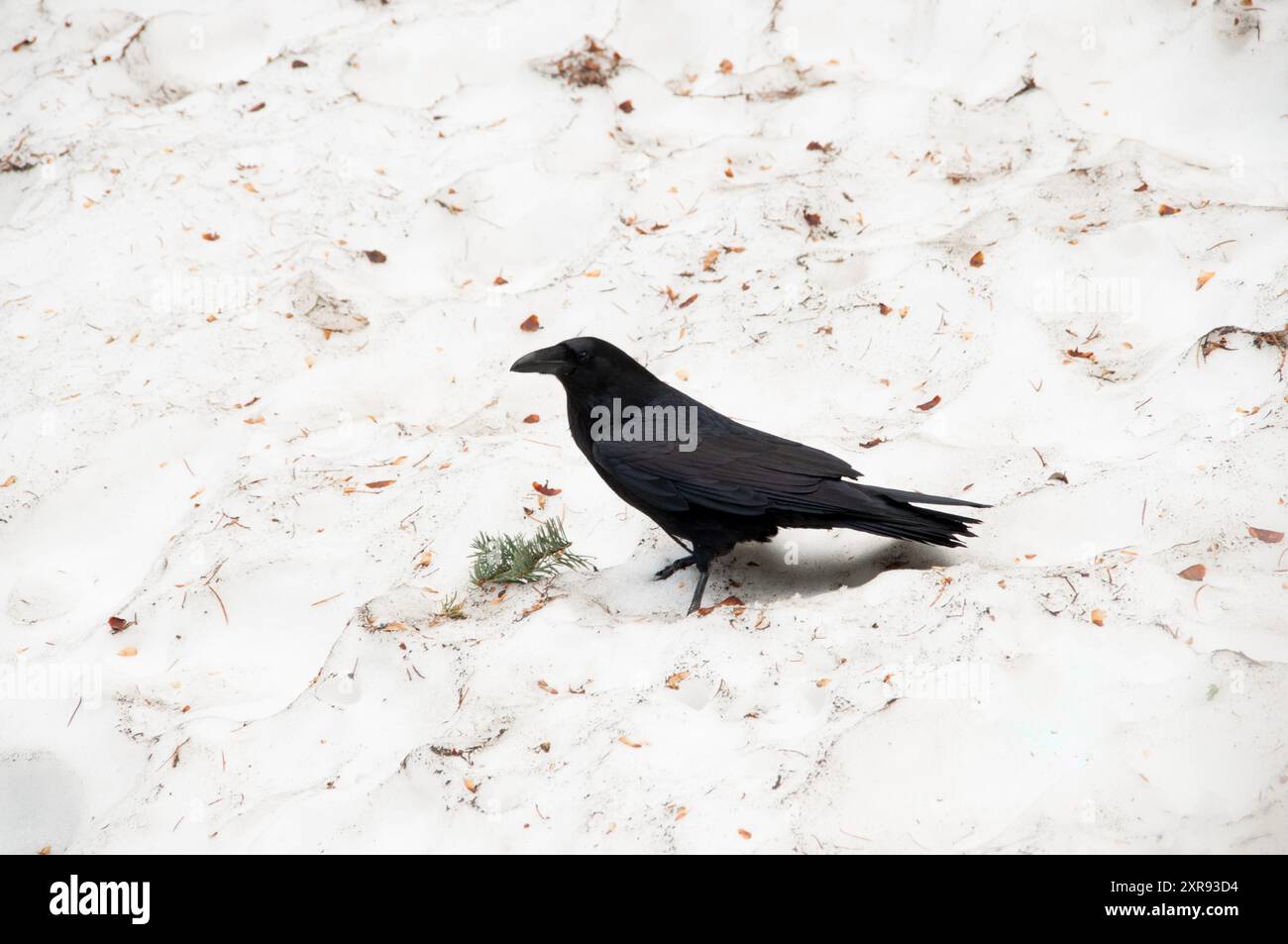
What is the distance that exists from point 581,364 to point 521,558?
89 centimetres

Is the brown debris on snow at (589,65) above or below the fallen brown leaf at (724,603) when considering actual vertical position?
above

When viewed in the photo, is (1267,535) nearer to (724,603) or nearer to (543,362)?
(724,603)

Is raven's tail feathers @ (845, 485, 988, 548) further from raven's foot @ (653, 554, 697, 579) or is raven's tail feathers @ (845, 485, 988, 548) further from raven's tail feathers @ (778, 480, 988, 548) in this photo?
raven's foot @ (653, 554, 697, 579)

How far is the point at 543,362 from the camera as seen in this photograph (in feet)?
15.6

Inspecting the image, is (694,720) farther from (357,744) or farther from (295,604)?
(295,604)

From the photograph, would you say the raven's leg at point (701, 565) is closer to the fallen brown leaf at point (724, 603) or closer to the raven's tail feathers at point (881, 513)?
the fallen brown leaf at point (724, 603)

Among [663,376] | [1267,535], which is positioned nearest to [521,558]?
[663,376]

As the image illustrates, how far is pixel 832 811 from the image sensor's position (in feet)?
9.98

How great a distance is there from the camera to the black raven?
4203 mm

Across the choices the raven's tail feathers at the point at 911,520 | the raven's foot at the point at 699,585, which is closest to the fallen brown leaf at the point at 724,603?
the raven's foot at the point at 699,585

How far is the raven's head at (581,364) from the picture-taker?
474cm

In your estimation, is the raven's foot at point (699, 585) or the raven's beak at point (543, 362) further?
the raven's beak at point (543, 362)

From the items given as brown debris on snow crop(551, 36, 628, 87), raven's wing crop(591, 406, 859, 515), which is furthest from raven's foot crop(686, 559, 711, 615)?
brown debris on snow crop(551, 36, 628, 87)
